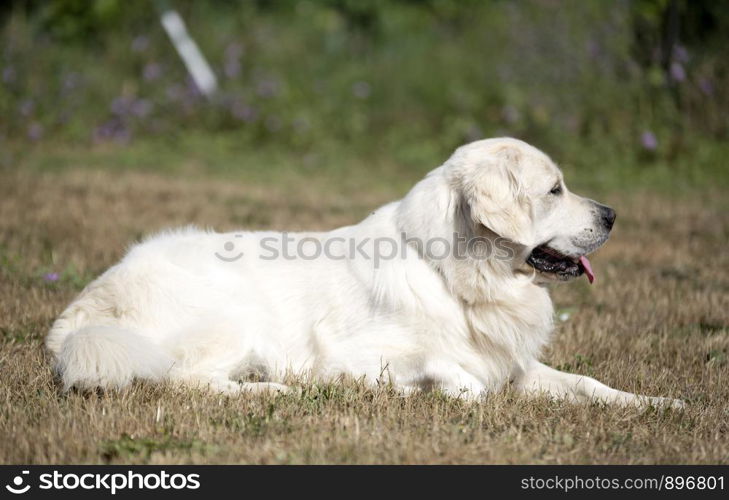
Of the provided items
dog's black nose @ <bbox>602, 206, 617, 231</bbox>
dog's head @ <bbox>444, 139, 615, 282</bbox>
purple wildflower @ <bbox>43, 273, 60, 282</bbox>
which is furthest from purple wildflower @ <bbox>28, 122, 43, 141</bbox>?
dog's black nose @ <bbox>602, 206, 617, 231</bbox>

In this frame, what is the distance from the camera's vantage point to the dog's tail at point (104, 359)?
10.9ft

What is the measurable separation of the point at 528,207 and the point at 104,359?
191cm

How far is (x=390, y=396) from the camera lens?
355cm

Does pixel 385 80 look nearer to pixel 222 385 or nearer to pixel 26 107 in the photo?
pixel 26 107

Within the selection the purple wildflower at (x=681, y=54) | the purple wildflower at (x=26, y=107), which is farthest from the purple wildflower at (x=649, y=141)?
the purple wildflower at (x=26, y=107)

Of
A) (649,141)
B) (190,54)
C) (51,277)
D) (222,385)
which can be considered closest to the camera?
(222,385)

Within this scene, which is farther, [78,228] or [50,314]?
[78,228]

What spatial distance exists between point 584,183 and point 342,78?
4.78m

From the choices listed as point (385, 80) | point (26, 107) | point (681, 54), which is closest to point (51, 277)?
point (26, 107)

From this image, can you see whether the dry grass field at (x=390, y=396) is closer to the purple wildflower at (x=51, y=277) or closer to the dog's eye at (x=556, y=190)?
the purple wildflower at (x=51, y=277)

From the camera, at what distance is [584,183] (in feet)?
32.1

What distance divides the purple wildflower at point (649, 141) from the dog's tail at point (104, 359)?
8.03 meters

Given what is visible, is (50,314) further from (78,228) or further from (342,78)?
(342,78)
